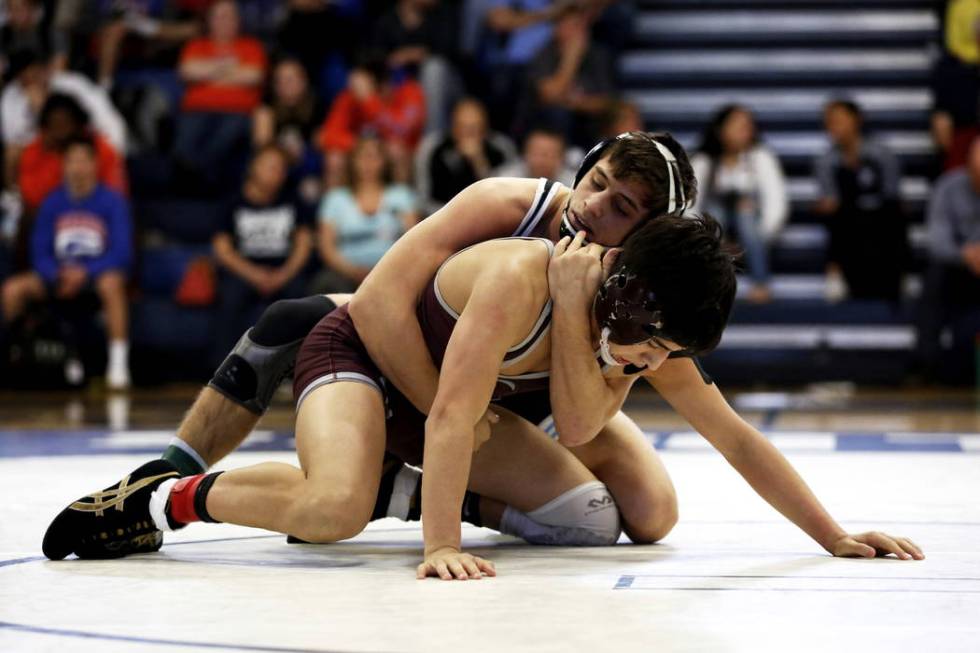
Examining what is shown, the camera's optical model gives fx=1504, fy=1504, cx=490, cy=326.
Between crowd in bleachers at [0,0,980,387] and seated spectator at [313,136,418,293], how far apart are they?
1cm

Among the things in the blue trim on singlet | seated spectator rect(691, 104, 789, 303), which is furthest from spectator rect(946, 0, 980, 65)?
the blue trim on singlet

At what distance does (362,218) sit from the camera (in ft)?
25.8

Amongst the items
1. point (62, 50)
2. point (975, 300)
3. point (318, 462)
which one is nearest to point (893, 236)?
point (975, 300)

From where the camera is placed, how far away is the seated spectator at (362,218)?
782 cm

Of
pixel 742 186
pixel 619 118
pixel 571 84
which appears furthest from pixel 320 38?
pixel 742 186

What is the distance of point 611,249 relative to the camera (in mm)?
2678

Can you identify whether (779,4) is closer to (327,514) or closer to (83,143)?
(83,143)

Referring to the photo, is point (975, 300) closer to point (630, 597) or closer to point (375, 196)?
point (375, 196)

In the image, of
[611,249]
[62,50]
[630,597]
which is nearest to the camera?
[630,597]

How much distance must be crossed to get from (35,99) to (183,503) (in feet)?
21.6

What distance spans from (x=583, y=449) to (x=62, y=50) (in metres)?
7.00

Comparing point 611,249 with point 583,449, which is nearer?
point 611,249

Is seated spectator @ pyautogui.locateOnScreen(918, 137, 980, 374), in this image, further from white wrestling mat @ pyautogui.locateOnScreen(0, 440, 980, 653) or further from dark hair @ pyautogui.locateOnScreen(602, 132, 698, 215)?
dark hair @ pyautogui.locateOnScreen(602, 132, 698, 215)

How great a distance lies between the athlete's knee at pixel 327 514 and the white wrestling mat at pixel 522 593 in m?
0.06
